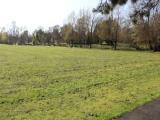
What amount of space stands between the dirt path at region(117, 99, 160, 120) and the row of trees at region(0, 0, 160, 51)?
382 cm

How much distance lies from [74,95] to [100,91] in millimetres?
1781

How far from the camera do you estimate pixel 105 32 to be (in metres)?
105

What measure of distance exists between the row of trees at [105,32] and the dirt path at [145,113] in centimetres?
382

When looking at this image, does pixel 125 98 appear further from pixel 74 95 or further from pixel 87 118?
pixel 87 118

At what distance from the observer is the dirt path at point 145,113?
10420 mm

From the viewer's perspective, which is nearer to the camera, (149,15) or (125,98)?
(125,98)

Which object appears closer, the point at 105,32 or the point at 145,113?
the point at 145,113

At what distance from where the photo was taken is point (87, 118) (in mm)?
10492

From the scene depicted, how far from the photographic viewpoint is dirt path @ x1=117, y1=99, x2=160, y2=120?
10420 mm

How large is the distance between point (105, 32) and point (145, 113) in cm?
9509

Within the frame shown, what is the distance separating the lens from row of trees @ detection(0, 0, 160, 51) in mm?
15195

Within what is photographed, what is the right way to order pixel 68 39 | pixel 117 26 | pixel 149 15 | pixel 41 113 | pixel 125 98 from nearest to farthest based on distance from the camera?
1. pixel 41 113
2. pixel 125 98
3. pixel 149 15
4. pixel 117 26
5. pixel 68 39

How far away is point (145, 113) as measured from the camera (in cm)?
1105

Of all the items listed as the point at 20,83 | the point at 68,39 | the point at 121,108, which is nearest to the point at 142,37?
the point at 68,39
